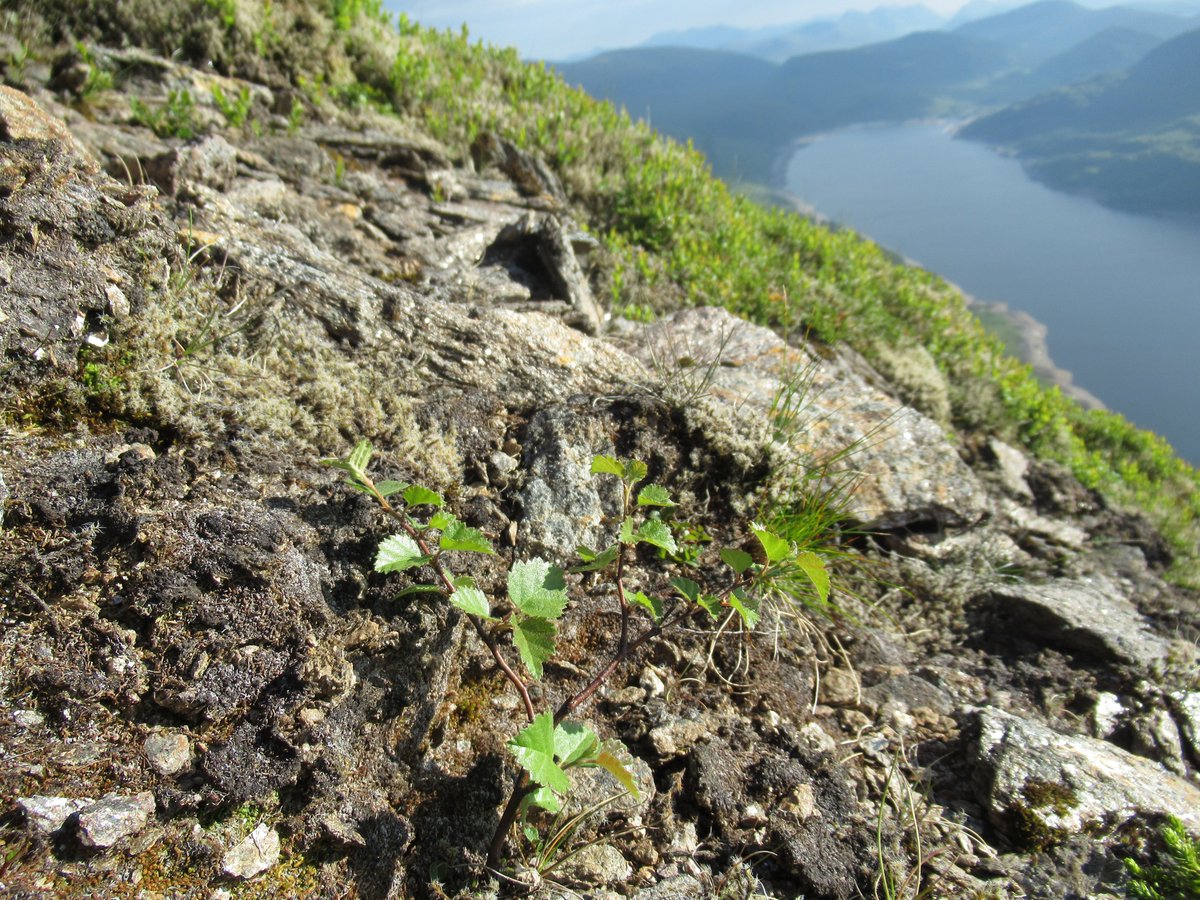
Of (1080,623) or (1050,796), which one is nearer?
(1050,796)

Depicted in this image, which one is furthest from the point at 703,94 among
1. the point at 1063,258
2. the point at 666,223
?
the point at 666,223

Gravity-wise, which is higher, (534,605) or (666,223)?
(666,223)

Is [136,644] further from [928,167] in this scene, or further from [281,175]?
[928,167]

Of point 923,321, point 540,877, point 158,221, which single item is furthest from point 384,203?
point 923,321

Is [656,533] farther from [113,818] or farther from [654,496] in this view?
[113,818]

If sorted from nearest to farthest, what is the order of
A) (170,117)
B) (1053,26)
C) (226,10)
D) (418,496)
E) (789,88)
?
(418,496), (170,117), (226,10), (789,88), (1053,26)
